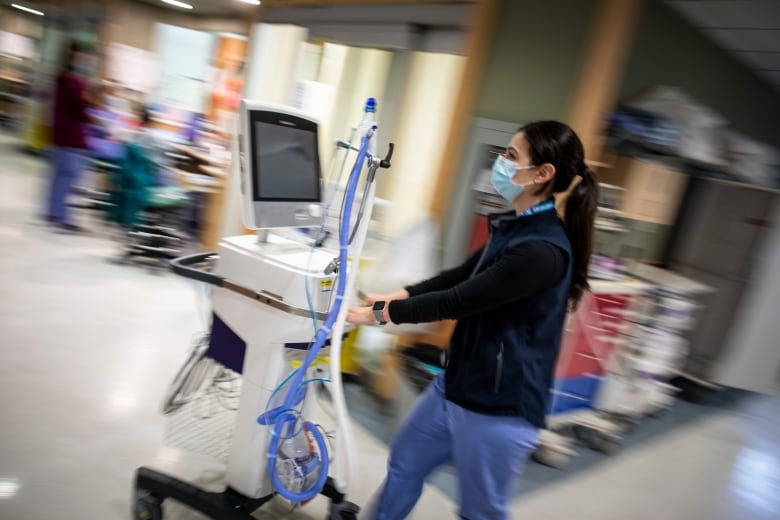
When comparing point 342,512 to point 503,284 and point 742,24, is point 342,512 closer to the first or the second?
point 503,284

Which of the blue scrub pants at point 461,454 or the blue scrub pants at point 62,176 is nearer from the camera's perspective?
the blue scrub pants at point 461,454

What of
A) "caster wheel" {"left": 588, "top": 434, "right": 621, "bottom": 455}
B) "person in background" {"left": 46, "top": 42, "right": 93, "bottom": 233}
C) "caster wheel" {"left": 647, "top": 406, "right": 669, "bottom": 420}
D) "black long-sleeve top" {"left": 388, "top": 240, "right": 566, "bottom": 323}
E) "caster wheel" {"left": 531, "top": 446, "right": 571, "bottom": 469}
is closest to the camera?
"black long-sleeve top" {"left": 388, "top": 240, "right": 566, "bottom": 323}

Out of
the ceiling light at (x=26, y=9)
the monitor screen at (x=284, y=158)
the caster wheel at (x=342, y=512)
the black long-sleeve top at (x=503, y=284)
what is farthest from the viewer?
the ceiling light at (x=26, y=9)

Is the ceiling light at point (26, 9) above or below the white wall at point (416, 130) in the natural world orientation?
above

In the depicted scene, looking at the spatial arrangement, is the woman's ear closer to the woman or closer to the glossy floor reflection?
the woman

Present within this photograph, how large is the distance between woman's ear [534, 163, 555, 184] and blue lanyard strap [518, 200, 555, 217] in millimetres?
56

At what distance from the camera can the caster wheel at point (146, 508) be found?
168 centimetres

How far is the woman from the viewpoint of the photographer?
122 centimetres

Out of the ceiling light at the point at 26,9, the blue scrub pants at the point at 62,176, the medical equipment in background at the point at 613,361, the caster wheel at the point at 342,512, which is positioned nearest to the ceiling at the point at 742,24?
the medical equipment in background at the point at 613,361

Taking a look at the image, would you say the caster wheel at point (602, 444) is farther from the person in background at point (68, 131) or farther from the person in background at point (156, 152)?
the person in background at point (68, 131)

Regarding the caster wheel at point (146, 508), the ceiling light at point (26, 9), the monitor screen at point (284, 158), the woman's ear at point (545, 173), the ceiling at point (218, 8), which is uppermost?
the ceiling at point (218, 8)

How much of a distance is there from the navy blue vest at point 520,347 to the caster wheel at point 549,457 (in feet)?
5.43

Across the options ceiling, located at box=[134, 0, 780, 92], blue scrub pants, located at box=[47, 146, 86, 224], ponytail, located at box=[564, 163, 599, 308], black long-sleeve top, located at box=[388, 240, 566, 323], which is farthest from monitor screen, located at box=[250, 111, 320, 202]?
blue scrub pants, located at box=[47, 146, 86, 224]

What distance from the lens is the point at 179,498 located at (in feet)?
5.45
